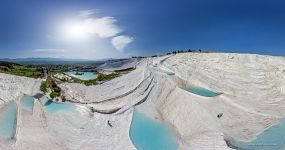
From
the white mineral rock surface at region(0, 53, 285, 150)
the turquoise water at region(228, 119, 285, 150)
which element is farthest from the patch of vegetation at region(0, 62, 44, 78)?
the turquoise water at region(228, 119, 285, 150)

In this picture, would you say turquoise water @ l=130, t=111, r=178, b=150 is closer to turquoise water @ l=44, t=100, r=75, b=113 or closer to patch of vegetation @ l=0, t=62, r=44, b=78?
turquoise water @ l=44, t=100, r=75, b=113

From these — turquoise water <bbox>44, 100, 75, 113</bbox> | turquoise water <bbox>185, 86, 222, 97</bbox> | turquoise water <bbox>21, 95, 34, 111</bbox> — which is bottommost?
turquoise water <bbox>44, 100, 75, 113</bbox>

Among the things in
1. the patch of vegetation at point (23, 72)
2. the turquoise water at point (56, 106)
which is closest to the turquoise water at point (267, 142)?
the turquoise water at point (56, 106)

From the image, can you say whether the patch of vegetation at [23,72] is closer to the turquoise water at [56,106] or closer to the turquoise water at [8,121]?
the turquoise water at [56,106]

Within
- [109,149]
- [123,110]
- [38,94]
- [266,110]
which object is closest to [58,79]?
[38,94]

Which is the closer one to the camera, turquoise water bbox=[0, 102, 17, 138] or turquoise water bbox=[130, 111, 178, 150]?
turquoise water bbox=[130, 111, 178, 150]
